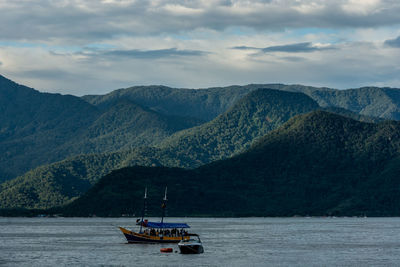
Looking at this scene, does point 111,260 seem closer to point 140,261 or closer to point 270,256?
point 140,261

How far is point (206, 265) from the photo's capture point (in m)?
155

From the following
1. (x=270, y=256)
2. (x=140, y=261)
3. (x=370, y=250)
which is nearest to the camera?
(x=140, y=261)

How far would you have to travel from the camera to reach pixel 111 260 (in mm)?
165000

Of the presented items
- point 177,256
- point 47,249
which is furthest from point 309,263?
point 47,249

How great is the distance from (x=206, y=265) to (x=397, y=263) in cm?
3944

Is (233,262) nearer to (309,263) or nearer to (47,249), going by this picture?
(309,263)

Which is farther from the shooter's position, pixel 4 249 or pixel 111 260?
pixel 4 249

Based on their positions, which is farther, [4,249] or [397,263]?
[4,249]

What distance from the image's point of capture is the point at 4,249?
197375 millimetres

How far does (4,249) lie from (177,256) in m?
50.4

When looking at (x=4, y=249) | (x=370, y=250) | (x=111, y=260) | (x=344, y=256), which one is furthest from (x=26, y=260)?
(x=370, y=250)

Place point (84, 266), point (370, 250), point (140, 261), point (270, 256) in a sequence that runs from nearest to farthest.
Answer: point (84, 266) < point (140, 261) < point (270, 256) < point (370, 250)

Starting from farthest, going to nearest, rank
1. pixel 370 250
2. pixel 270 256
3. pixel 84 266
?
1. pixel 370 250
2. pixel 270 256
3. pixel 84 266

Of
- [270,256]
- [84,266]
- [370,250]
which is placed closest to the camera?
[84,266]
